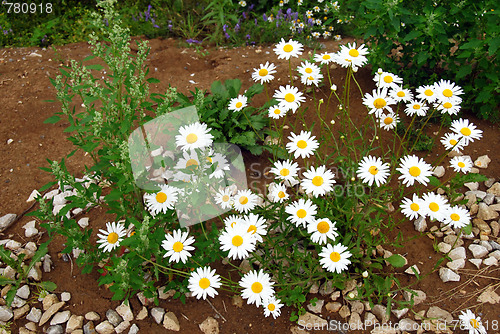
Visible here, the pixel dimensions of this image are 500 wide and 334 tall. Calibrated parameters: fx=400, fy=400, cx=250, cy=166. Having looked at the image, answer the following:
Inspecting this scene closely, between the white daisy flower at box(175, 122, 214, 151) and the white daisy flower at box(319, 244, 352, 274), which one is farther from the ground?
the white daisy flower at box(175, 122, 214, 151)

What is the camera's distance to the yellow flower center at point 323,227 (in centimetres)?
211

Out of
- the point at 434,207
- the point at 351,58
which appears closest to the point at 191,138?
the point at 351,58

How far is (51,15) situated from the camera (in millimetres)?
5738

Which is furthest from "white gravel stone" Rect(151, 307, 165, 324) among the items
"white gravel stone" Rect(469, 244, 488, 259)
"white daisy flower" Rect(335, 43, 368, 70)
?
"white gravel stone" Rect(469, 244, 488, 259)

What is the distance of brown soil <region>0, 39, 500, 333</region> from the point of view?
2.44 meters

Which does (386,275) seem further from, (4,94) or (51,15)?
(51,15)

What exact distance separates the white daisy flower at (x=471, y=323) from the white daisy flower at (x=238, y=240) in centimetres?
126

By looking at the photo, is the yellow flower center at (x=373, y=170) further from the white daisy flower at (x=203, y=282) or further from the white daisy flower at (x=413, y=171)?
the white daisy flower at (x=203, y=282)

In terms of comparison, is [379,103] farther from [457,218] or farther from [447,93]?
[457,218]

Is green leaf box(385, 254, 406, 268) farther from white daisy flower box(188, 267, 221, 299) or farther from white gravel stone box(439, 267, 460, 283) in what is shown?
white daisy flower box(188, 267, 221, 299)

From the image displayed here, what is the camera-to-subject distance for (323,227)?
6.94 ft

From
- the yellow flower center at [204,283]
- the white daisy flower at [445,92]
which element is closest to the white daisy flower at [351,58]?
the white daisy flower at [445,92]

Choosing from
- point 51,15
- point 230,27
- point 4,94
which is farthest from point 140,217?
point 51,15

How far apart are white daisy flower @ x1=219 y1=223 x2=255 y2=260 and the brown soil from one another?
0.60 m
